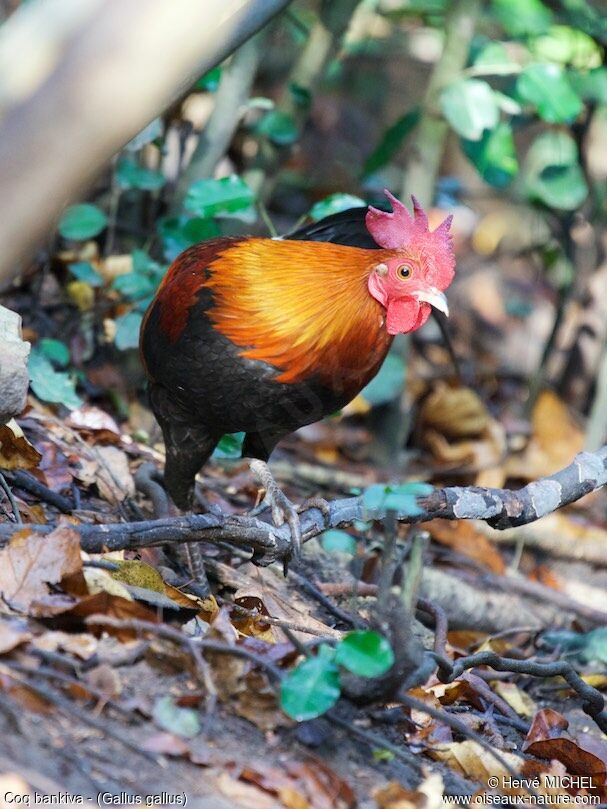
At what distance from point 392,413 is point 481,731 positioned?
3.30 m

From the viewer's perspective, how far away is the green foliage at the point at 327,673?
2564mm

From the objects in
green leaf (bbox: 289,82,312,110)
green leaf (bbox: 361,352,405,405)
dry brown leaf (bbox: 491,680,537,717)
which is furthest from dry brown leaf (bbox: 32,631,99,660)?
green leaf (bbox: 289,82,312,110)

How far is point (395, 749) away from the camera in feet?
8.96

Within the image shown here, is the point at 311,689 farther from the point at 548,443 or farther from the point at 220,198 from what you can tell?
the point at 548,443

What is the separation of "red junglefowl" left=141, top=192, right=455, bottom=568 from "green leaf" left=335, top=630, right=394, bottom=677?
1032 millimetres

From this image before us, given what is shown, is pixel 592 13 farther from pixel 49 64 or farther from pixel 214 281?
pixel 49 64

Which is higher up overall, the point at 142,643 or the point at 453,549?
the point at 142,643

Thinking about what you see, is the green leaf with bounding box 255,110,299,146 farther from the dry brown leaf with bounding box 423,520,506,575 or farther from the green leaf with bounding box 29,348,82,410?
the dry brown leaf with bounding box 423,520,506,575

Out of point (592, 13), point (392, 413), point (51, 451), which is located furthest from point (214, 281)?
point (592, 13)

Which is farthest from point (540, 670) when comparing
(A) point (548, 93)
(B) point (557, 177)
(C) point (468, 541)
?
(B) point (557, 177)

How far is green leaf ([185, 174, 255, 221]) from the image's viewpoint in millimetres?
4703

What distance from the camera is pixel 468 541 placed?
19.0ft

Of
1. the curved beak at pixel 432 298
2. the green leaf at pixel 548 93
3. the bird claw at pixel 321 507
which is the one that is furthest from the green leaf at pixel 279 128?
the bird claw at pixel 321 507

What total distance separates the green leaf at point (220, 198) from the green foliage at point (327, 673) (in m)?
2.58
